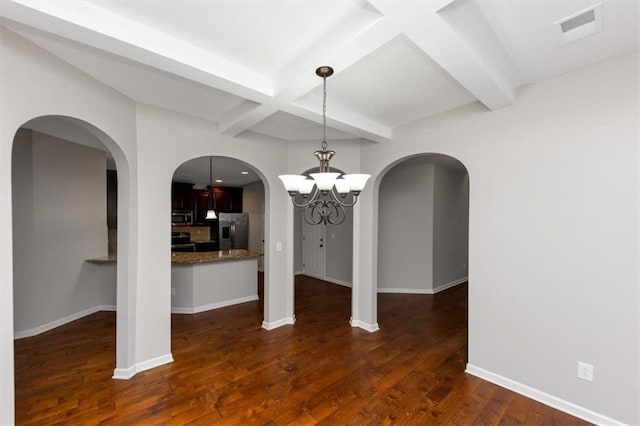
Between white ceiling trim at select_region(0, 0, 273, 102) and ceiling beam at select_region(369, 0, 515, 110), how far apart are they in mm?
1144

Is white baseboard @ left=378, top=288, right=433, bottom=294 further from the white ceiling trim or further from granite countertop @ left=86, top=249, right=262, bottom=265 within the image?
the white ceiling trim

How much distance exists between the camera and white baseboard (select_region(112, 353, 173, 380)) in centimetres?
263

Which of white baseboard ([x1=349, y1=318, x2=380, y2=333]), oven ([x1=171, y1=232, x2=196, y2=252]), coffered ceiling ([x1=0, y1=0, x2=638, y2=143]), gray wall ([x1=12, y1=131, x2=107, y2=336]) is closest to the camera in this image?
coffered ceiling ([x1=0, y1=0, x2=638, y2=143])

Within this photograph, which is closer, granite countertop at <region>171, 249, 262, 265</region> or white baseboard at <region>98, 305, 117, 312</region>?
granite countertop at <region>171, 249, 262, 265</region>

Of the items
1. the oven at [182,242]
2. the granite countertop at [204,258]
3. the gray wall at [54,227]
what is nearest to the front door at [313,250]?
the granite countertop at [204,258]

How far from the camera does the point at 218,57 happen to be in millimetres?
1990

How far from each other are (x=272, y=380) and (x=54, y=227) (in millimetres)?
3624

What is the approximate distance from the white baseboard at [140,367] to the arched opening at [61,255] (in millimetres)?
177

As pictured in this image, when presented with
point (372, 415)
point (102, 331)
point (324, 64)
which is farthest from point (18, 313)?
point (324, 64)

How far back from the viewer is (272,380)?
2.62 metres

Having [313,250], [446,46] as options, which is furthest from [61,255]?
[446,46]

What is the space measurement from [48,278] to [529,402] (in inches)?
216

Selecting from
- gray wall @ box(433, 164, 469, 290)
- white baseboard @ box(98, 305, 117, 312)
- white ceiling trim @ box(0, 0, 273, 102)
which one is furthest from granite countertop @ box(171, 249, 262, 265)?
gray wall @ box(433, 164, 469, 290)

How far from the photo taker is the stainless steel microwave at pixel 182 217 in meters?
6.87
